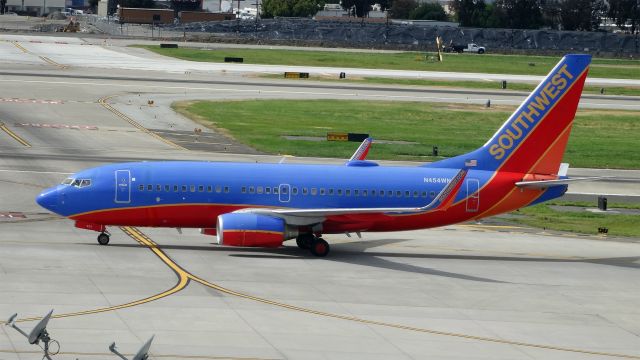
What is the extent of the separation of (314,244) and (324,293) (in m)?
7.58

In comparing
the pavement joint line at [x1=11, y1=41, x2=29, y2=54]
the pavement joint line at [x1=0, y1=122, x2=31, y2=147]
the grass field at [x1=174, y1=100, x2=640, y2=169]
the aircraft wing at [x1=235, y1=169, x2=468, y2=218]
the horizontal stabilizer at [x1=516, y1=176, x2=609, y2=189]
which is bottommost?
the pavement joint line at [x1=0, y1=122, x2=31, y2=147]

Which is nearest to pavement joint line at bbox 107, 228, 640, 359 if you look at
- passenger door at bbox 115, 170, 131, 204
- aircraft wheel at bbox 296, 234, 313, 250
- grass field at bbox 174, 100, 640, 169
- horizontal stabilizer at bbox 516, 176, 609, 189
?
passenger door at bbox 115, 170, 131, 204

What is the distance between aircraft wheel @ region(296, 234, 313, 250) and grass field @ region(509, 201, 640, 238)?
55.7 ft

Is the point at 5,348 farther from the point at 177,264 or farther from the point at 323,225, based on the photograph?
the point at 323,225

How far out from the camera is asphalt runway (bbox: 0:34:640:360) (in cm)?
3500

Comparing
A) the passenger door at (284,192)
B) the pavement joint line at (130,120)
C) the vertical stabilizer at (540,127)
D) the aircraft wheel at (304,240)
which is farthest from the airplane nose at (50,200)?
the pavement joint line at (130,120)

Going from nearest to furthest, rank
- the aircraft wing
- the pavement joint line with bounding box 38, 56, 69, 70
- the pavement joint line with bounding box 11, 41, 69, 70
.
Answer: the aircraft wing → the pavement joint line with bounding box 38, 56, 69, 70 → the pavement joint line with bounding box 11, 41, 69, 70

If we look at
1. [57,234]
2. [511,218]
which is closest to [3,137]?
[57,234]

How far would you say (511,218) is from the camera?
63.9 meters

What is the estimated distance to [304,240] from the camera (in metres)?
50.2

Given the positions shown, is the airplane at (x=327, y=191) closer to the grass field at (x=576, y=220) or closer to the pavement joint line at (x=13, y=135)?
the grass field at (x=576, y=220)

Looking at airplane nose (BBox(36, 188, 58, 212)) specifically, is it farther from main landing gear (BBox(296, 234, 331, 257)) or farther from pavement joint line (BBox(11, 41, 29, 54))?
pavement joint line (BBox(11, 41, 29, 54))

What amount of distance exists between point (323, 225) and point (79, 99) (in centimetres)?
6396

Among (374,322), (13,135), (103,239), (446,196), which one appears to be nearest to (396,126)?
(13,135)
